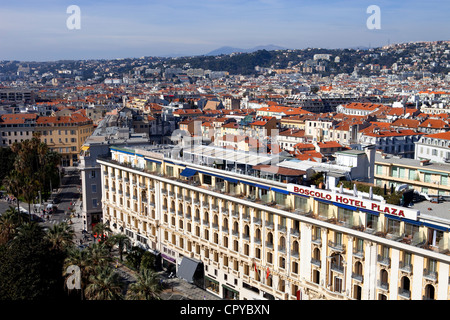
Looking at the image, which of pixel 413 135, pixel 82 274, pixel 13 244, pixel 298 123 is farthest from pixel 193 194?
pixel 298 123

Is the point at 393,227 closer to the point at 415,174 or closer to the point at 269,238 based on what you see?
the point at 269,238

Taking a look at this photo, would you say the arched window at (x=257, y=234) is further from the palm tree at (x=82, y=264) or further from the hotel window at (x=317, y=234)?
the palm tree at (x=82, y=264)

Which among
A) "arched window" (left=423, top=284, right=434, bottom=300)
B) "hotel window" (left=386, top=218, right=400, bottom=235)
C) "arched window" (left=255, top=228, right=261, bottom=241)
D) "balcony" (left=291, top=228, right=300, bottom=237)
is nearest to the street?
"arched window" (left=255, top=228, right=261, bottom=241)

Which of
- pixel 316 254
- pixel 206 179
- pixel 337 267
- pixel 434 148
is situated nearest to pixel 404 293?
pixel 337 267

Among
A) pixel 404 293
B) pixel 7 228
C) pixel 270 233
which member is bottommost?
pixel 7 228

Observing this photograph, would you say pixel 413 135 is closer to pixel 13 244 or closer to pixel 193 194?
pixel 193 194
